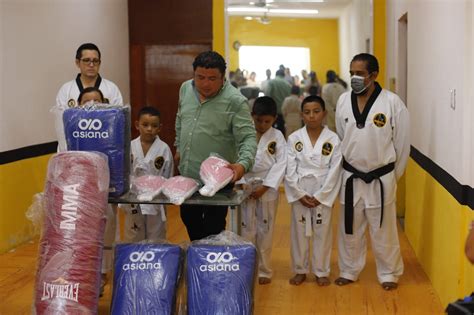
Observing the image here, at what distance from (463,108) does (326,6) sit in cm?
917

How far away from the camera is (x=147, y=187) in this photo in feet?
12.4

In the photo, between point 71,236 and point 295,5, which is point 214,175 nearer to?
point 71,236

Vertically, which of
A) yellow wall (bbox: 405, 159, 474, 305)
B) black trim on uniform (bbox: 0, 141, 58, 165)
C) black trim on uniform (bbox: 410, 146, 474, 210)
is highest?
black trim on uniform (bbox: 0, 141, 58, 165)

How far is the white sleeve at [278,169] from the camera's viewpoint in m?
4.90

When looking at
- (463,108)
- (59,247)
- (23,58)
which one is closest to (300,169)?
(463,108)

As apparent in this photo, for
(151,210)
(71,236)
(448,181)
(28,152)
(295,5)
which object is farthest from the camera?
(295,5)

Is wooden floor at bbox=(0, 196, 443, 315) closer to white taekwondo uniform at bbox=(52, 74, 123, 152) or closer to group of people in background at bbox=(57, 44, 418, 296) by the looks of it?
group of people in background at bbox=(57, 44, 418, 296)

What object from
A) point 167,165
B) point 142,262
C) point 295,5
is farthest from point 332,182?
point 295,5

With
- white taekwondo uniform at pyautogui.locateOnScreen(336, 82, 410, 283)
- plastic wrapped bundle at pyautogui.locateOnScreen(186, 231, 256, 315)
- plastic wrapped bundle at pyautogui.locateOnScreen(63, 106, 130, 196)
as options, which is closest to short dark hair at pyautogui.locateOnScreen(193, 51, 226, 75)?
plastic wrapped bundle at pyautogui.locateOnScreen(63, 106, 130, 196)

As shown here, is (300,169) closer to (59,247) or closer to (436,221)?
(436,221)

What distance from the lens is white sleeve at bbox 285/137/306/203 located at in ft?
16.1

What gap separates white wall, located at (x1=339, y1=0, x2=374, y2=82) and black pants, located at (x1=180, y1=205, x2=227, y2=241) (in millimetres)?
4530

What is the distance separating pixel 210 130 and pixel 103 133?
628 mm

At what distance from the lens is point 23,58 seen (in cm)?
618
